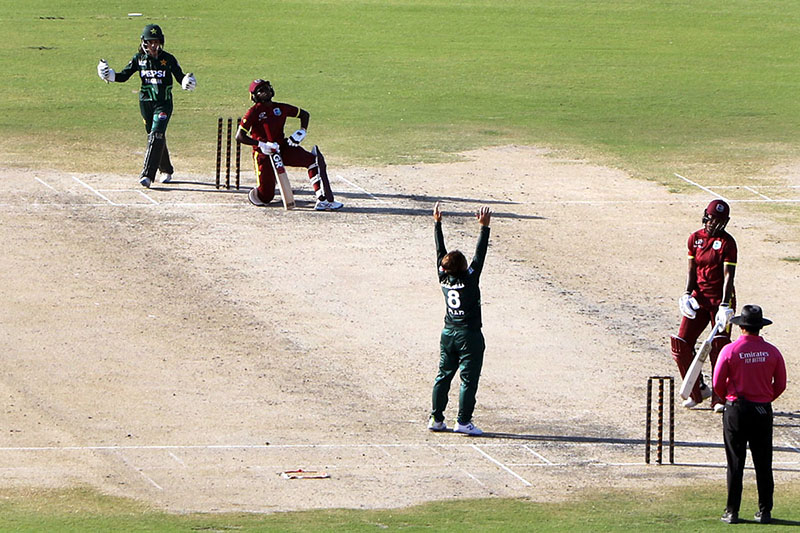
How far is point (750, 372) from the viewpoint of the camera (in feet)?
45.2

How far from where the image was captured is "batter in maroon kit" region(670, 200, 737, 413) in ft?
56.6

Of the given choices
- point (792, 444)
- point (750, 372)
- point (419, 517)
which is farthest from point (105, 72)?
point (750, 372)

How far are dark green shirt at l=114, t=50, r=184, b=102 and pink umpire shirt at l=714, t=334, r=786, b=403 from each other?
15964mm

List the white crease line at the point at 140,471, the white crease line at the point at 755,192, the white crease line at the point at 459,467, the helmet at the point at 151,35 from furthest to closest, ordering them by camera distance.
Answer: the white crease line at the point at 755,192 < the helmet at the point at 151,35 < the white crease line at the point at 459,467 < the white crease line at the point at 140,471

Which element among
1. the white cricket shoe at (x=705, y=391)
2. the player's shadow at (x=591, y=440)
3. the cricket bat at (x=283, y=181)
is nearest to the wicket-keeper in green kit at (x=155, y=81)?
the cricket bat at (x=283, y=181)

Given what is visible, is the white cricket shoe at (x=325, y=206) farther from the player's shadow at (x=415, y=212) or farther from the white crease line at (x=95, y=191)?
the white crease line at (x=95, y=191)

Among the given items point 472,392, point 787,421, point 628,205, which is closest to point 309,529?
point 472,392

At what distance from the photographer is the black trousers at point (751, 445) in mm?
13789

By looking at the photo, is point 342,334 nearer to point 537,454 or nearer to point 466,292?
point 466,292

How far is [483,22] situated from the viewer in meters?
54.0

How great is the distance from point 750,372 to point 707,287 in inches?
148

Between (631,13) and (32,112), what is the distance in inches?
1088

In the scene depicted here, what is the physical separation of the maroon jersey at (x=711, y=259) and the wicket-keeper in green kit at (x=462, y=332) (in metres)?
2.86

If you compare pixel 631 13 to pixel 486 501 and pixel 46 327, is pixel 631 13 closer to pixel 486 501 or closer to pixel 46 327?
pixel 46 327
